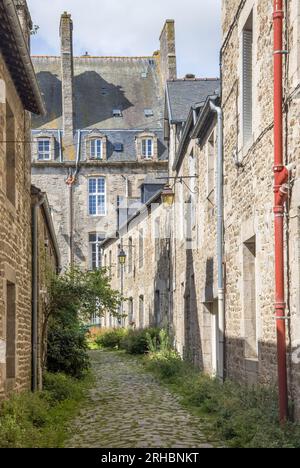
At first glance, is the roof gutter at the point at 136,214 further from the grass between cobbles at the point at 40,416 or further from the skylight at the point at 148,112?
the grass between cobbles at the point at 40,416

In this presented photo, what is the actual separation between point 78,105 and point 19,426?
33.3 metres

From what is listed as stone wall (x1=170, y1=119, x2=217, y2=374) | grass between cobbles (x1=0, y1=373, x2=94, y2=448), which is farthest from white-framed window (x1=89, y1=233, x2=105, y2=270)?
grass between cobbles (x1=0, y1=373, x2=94, y2=448)

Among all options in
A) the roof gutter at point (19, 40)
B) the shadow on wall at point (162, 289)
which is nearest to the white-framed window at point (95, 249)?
the shadow on wall at point (162, 289)

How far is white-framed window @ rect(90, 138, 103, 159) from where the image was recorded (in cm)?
3753

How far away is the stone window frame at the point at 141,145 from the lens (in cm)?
3747

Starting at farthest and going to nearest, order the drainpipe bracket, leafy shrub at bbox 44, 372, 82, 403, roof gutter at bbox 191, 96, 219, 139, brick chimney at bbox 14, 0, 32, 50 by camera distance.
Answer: roof gutter at bbox 191, 96, 219, 139, leafy shrub at bbox 44, 372, 82, 403, brick chimney at bbox 14, 0, 32, 50, the drainpipe bracket

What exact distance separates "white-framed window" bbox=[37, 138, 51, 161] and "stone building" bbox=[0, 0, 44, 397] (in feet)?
86.0

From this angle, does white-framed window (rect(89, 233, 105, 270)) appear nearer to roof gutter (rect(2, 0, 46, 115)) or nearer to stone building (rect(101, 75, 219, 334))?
stone building (rect(101, 75, 219, 334))

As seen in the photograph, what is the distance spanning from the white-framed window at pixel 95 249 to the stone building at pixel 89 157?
0.05 meters

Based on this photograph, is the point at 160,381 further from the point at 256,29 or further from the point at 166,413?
the point at 256,29

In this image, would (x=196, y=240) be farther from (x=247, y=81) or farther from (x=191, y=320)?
(x=247, y=81)

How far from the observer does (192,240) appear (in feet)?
53.1

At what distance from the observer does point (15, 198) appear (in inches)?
363
